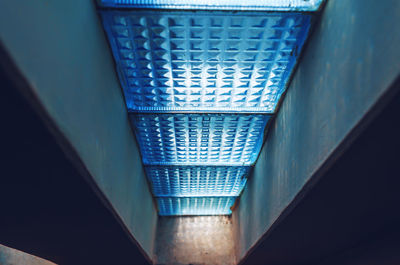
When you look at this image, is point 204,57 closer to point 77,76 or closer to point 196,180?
point 77,76

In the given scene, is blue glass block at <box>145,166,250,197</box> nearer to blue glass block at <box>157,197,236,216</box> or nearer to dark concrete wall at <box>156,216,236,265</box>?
blue glass block at <box>157,197,236,216</box>

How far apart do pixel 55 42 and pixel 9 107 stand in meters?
0.34

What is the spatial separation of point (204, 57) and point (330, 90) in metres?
0.90

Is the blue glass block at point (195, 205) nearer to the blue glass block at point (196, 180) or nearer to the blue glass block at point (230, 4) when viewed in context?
the blue glass block at point (196, 180)

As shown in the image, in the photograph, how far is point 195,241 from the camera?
5.29 metres

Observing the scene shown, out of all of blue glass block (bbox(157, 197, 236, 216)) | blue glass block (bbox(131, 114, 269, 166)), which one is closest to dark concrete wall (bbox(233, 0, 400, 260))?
blue glass block (bbox(131, 114, 269, 166))

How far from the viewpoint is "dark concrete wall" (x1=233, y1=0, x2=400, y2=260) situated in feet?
3.65

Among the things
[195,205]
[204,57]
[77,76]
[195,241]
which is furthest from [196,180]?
[77,76]

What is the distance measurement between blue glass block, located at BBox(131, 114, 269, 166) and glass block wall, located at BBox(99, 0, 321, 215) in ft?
0.03

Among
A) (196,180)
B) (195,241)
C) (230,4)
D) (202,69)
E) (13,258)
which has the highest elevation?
(230,4)

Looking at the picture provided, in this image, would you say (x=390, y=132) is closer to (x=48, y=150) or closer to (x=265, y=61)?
(x=265, y=61)

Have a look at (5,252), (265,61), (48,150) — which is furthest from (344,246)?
(5,252)

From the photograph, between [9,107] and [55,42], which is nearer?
[9,107]

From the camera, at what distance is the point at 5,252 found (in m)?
3.57
